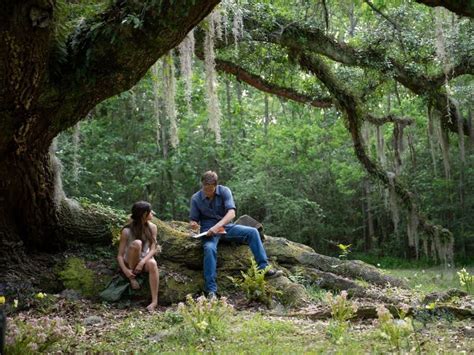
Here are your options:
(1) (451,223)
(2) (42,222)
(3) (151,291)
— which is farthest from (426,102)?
(1) (451,223)

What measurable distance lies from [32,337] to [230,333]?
1583 mm

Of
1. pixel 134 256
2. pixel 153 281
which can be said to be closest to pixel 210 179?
pixel 134 256

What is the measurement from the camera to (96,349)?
3998 millimetres

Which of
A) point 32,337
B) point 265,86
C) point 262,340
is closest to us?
point 32,337

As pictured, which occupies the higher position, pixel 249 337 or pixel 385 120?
pixel 385 120

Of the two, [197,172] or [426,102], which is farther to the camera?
[197,172]

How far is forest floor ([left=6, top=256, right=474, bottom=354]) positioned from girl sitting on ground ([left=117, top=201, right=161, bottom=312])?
68cm

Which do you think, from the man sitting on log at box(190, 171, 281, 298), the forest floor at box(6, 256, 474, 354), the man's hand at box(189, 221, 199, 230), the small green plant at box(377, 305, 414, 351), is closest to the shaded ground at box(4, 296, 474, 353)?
the forest floor at box(6, 256, 474, 354)

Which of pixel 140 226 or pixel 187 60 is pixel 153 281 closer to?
pixel 140 226

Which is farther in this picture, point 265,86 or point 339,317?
point 265,86

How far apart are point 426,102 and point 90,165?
11437mm

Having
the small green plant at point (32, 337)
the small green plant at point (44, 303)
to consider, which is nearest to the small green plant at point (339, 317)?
the small green plant at point (32, 337)

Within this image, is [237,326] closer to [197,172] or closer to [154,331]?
[154,331]

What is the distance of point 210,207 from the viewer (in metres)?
6.75
